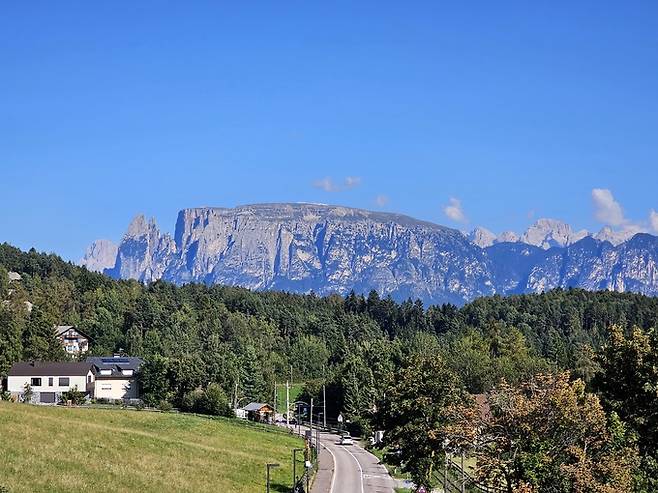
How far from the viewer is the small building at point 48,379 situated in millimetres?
134875

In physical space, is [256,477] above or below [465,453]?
below

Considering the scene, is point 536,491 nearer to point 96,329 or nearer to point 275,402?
point 275,402

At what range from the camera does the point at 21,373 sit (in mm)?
136000

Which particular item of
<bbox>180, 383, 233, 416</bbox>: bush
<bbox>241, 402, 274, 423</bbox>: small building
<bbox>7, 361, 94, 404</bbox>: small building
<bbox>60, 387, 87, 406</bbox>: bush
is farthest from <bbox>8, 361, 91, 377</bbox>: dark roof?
<bbox>241, 402, 274, 423</bbox>: small building

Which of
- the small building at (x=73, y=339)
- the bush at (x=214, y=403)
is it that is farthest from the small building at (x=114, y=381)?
the small building at (x=73, y=339)

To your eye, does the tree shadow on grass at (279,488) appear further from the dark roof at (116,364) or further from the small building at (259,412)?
the dark roof at (116,364)

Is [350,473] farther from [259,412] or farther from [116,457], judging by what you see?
[259,412]

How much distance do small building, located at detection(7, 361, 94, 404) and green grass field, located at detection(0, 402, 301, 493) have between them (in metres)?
53.2

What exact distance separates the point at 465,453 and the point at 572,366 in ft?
427

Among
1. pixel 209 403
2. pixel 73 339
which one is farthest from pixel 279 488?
pixel 73 339

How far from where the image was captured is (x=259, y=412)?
5295 inches

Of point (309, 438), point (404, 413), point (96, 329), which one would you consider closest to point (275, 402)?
point (309, 438)

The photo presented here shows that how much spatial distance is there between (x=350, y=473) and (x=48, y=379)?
76054mm

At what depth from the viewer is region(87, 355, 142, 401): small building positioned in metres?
145
